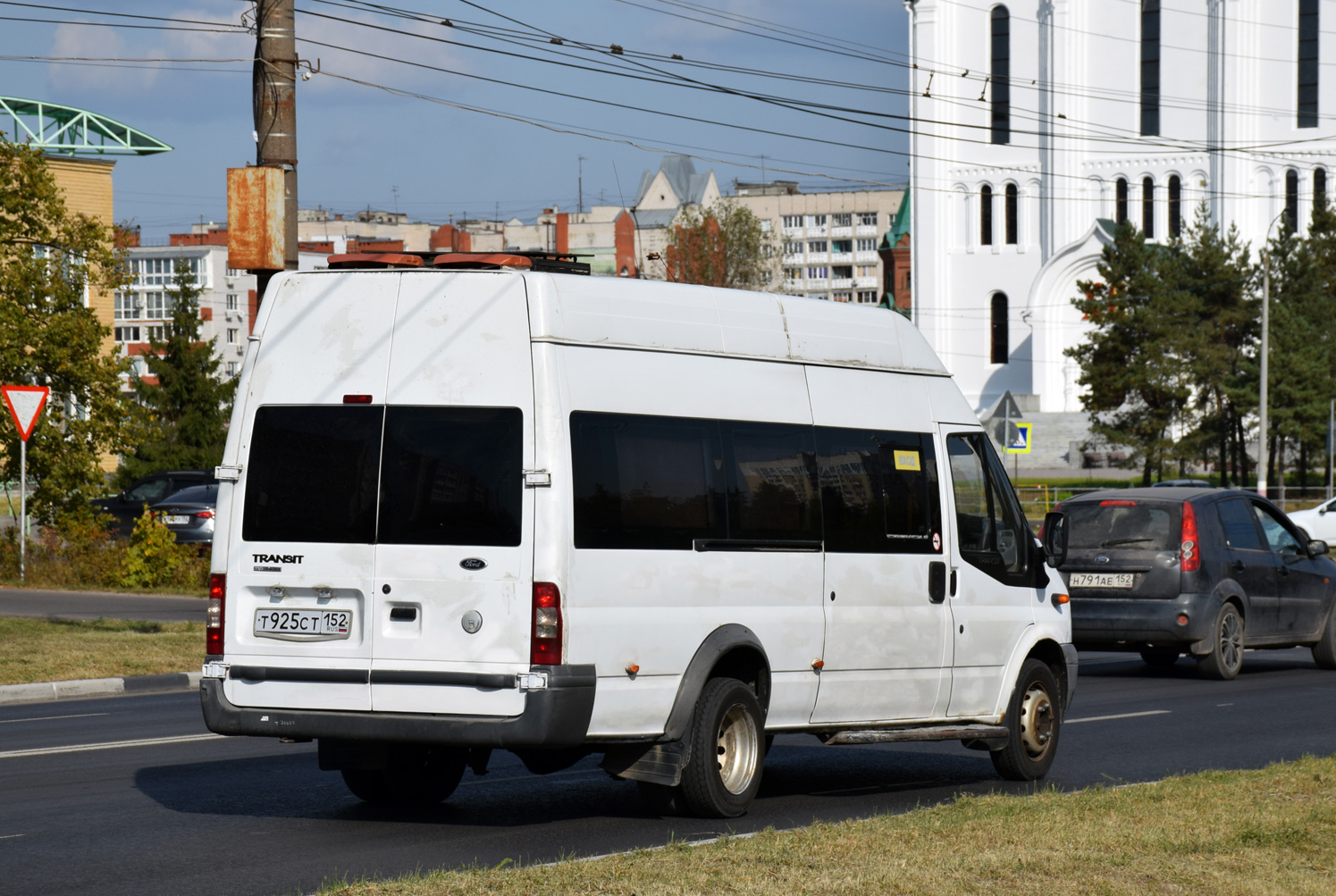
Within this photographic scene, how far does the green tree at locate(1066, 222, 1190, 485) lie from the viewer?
186ft

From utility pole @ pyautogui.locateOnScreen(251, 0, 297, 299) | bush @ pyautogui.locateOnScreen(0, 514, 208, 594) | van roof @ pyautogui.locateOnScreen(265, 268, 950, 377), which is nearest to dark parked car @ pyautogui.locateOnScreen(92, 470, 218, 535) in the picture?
bush @ pyautogui.locateOnScreen(0, 514, 208, 594)

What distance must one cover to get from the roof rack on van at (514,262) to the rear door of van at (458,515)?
245 millimetres

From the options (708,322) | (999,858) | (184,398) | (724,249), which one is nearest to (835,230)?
(724,249)

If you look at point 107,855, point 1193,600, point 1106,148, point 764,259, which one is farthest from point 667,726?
point 1106,148

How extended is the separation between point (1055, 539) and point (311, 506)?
4.60 m

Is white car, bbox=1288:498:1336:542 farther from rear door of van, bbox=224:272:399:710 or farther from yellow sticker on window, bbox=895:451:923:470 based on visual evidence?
rear door of van, bbox=224:272:399:710

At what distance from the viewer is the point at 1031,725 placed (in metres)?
10.1

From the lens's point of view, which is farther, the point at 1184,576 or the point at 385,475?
the point at 1184,576

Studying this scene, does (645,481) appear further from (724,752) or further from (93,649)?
(93,649)

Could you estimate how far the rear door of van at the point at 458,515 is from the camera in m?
7.61

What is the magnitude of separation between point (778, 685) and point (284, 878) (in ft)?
8.96

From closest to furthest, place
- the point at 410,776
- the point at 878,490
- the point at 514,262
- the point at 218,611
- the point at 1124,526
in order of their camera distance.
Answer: the point at 218,611, the point at 514,262, the point at 410,776, the point at 878,490, the point at 1124,526

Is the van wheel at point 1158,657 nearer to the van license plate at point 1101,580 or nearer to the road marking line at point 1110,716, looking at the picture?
the van license plate at point 1101,580

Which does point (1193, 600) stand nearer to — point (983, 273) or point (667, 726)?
point (667, 726)
